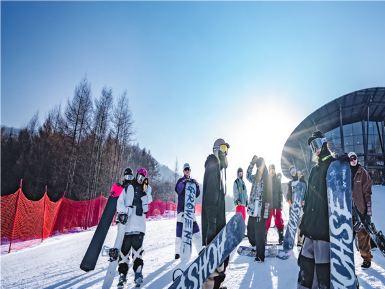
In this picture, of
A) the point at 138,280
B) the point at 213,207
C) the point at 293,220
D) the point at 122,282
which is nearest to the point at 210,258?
the point at 213,207

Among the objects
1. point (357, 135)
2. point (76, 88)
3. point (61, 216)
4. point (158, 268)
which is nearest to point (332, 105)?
point (357, 135)

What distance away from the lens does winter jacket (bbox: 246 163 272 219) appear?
6.32 meters

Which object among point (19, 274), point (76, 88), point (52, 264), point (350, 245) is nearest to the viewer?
point (350, 245)

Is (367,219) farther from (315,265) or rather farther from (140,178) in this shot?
(140,178)

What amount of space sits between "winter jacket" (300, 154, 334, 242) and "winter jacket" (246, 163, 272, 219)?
290 cm

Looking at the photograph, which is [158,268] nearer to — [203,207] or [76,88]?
[203,207]

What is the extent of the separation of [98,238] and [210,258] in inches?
158

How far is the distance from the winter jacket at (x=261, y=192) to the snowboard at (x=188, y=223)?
148 centimetres

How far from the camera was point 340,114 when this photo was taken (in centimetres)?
3025

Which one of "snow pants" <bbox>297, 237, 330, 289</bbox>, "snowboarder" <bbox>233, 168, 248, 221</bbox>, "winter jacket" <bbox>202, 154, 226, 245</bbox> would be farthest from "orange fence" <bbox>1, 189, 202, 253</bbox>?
"snow pants" <bbox>297, 237, 330, 289</bbox>

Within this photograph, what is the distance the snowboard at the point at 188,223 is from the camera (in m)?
4.94

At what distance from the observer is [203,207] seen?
3887 mm

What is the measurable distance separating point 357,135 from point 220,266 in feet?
117

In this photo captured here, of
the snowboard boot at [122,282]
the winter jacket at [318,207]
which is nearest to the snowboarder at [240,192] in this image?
the snowboard boot at [122,282]
